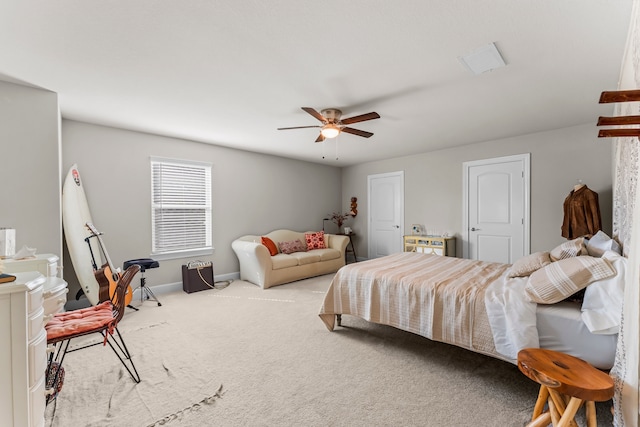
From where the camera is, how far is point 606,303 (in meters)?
1.67

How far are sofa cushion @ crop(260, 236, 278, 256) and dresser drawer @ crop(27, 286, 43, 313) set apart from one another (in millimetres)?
3870

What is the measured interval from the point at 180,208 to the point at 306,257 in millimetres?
2323

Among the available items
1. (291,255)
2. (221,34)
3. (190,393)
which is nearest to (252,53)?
(221,34)

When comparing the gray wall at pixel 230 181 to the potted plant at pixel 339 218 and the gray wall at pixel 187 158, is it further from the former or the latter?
the potted plant at pixel 339 218

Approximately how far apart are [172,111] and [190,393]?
9.77 feet

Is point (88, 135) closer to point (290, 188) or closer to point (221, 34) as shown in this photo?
point (221, 34)

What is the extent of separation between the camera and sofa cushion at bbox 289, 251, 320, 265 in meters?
5.14

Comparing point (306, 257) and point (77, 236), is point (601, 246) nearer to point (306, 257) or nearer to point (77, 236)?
point (306, 257)

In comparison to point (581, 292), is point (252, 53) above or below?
above

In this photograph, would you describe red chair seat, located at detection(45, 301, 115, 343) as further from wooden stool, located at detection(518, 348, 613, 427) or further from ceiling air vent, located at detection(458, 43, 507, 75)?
ceiling air vent, located at detection(458, 43, 507, 75)

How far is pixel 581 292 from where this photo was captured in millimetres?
1983

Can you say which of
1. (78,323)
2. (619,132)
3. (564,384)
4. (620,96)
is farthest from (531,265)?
(78,323)

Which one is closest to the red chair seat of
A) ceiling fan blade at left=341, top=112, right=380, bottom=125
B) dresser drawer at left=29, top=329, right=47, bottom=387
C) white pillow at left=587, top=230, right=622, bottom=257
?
dresser drawer at left=29, top=329, right=47, bottom=387

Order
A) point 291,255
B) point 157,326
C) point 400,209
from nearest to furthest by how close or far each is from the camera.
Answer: point 157,326, point 291,255, point 400,209
